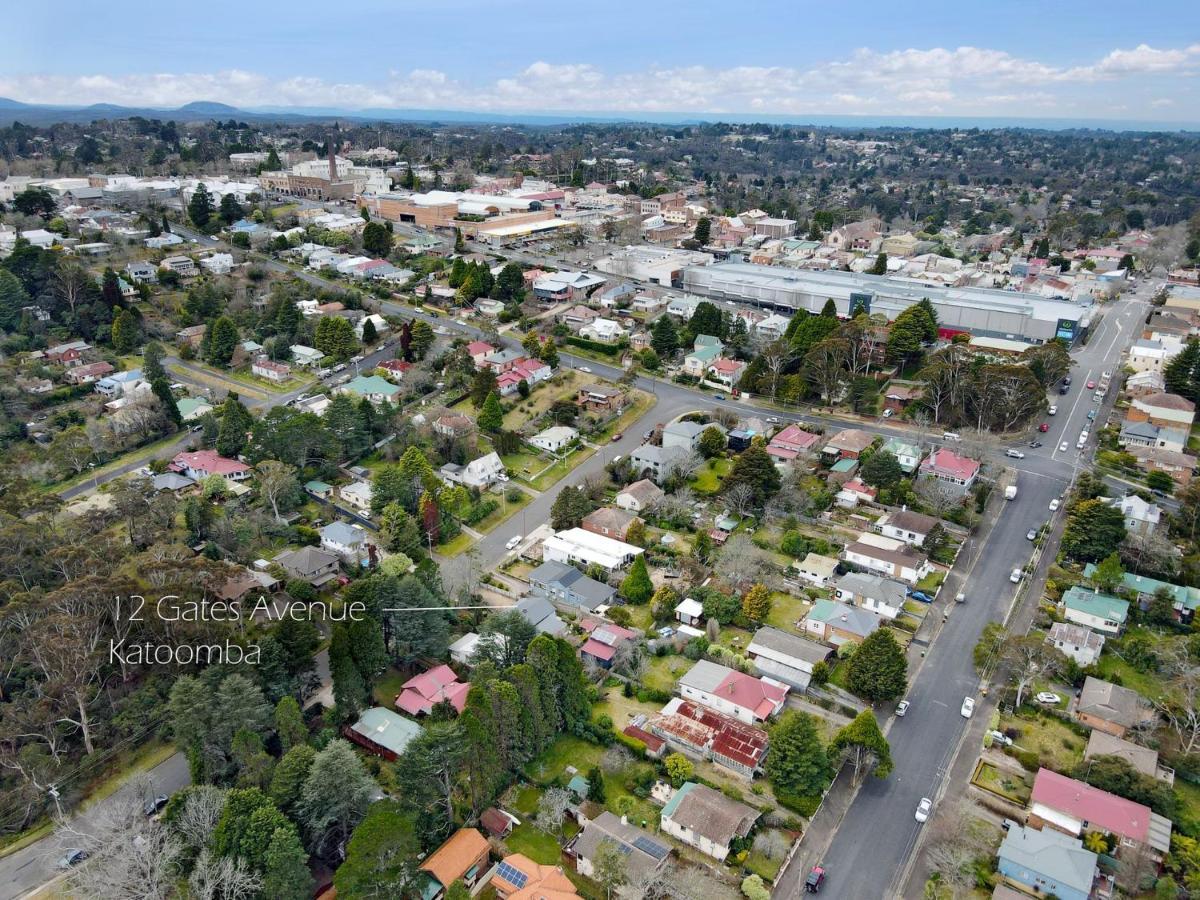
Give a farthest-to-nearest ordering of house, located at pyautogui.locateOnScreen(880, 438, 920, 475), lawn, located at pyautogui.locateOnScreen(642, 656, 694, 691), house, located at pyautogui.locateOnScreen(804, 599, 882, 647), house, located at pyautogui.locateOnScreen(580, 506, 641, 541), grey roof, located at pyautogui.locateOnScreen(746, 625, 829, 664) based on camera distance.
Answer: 1. house, located at pyautogui.locateOnScreen(880, 438, 920, 475)
2. house, located at pyautogui.locateOnScreen(580, 506, 641, 541)
3. house, located at pyautogui.locateOnScreen(804, 599, 882, 647)
4. grey roof, located at pyautogui.locateOnScreen(746, 625, 829, 664)
5. lawn, located at pyautogui.locateOnScreen(642, 656, 694, 691)

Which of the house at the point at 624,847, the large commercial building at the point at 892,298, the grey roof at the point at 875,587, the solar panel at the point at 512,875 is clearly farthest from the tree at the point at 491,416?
the large commercial building at the point at 892,298

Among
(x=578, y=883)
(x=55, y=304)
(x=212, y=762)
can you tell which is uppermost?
(x=55, y=304)

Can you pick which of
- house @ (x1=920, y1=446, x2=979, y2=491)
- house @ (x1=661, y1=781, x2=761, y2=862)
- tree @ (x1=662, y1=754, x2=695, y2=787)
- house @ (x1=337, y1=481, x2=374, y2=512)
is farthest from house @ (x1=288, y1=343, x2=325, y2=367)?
house @ (x1=661, y1=781, x2=761, y2=862)

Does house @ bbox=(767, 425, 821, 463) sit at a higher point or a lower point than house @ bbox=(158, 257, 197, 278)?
lower

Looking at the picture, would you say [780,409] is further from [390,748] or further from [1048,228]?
[1048,228]

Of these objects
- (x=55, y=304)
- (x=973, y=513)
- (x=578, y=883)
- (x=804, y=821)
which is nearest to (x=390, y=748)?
(x=578, y=883)

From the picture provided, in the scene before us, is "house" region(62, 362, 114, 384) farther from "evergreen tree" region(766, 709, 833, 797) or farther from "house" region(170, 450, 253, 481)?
"evergreen tree" region(766, 709, 833, 797)

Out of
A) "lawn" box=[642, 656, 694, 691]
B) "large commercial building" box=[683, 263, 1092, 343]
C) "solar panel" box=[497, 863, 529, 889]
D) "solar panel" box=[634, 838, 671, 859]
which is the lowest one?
"lawn" box=[642, 656, 694, 691]

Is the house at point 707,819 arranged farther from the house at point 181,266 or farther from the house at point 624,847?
the house at point 181,266
